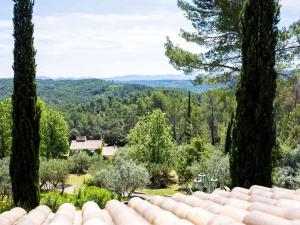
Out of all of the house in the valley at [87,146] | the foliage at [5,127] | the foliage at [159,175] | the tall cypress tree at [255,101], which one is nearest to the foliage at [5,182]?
the foliage at [159,175]

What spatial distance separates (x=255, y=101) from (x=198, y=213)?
29.6ft

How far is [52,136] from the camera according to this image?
4831 centimetres

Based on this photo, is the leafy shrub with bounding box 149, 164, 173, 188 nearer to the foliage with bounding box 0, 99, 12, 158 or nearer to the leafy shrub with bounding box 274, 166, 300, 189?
the foliage with bounding box 0, 99, 12, 158

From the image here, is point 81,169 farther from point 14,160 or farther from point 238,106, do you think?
point 238,106

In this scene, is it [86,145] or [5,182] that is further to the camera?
[86,145]

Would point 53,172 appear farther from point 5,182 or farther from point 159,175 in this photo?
point 159,175

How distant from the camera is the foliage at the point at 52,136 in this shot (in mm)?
47469

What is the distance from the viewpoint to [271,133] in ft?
41.6

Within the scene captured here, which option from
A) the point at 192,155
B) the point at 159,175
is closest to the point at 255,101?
the point at 192,155

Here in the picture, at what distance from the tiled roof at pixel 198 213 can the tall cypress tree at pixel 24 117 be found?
437 inches

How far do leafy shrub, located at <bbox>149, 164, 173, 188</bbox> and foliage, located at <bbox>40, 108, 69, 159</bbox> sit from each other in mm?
15283

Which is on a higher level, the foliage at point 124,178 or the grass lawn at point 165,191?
the foliage at point 124,178

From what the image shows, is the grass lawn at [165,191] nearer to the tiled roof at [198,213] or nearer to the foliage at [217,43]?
the foliage at [217,43]

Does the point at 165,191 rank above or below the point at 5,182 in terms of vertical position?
below
